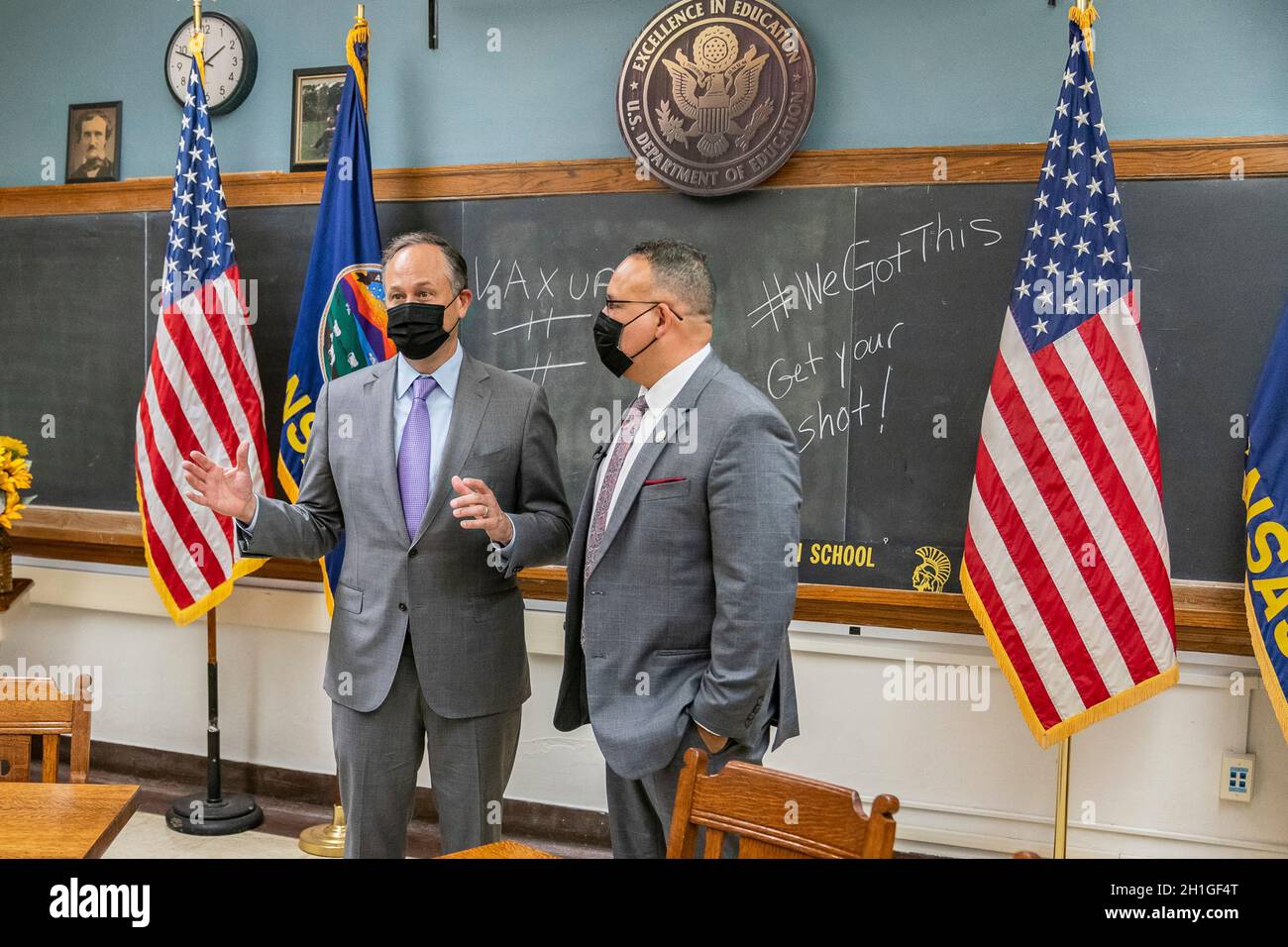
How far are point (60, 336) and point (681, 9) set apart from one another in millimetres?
2576

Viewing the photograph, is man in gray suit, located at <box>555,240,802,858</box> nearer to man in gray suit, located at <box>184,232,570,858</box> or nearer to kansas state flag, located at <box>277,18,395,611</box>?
man in gray suit, located at <box>184,232,570,858</box>

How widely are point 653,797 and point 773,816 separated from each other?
1.68 feet

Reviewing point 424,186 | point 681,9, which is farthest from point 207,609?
point 681,9

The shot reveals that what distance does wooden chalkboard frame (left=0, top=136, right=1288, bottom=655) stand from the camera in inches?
106

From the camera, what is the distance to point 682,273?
1.89 metres

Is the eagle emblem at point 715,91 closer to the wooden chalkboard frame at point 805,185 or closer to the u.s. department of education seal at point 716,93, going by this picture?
the u.s. department of education seal at point 716,93

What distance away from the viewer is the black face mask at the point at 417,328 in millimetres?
2107

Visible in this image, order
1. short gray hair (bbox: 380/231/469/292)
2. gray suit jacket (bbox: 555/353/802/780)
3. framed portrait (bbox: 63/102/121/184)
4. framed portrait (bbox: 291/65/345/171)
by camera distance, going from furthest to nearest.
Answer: framed portrait (bbox: 63/102/121/184)
framed portrait (bbox: 291/65/345/171)
short gray hair (bbox: 380/231/469/292)
gray suit jacket (bbox: 555/353/802/780)

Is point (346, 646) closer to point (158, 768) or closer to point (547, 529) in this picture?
point (547, 529)

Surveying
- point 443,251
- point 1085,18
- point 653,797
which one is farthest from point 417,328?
point 1085,18

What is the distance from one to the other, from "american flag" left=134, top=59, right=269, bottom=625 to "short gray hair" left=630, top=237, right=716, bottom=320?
188 centimetres

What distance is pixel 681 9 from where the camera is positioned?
296 cm

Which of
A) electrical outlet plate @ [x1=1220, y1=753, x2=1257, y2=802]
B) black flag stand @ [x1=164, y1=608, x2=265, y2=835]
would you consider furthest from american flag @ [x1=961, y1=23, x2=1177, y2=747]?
black flag stand @ [x1=164, y1=608, x2=265, y2=835]

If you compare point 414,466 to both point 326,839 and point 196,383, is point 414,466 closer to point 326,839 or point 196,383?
point 196,383
